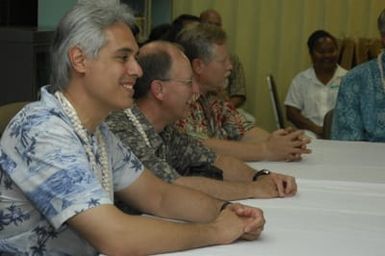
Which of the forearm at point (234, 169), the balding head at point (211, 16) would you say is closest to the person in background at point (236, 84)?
the balding head at point (211, 16)

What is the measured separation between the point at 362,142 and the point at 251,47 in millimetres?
2113

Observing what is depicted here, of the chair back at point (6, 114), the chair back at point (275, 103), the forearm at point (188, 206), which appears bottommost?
the chair back at point (275, 103)

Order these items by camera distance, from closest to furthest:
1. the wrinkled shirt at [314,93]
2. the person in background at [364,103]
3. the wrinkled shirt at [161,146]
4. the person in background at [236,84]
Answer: the wrinkled shirt at [161,146]
the person in background at [364,103]
the wrinkled shirt at [314,93]
the person in background at [236,84]

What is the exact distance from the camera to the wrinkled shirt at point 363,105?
11.3 feet

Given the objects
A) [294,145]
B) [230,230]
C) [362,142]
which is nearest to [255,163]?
[294,145]

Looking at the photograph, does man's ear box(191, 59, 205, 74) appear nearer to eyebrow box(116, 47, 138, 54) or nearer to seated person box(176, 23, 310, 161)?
seated person box(176, 23, 310, 161)

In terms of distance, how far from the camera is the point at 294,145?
2.81 meters

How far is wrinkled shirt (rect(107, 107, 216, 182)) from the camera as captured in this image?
205 centimetres

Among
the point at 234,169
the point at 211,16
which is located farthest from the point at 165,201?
the point at 211,16

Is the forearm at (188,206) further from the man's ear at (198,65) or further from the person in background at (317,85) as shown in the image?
the person in background at (317,85)

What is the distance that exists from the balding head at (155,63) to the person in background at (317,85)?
279cm

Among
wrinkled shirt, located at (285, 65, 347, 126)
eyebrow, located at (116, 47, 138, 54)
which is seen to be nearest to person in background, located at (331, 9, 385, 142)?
wrinkled shirt, located at (285, 65, 347, 126)

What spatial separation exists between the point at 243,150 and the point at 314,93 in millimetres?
2336

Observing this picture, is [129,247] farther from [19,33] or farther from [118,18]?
[19,33]
